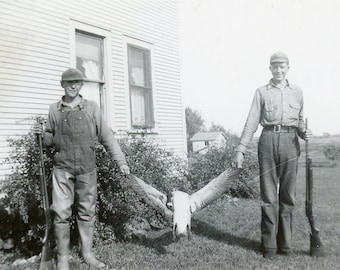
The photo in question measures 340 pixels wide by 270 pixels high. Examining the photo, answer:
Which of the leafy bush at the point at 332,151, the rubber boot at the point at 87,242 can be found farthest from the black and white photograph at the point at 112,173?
the leafy bush at the point at 332,151

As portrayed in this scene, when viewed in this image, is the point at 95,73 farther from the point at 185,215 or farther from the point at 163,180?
the point at 185,215

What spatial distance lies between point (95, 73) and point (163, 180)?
3404 mm

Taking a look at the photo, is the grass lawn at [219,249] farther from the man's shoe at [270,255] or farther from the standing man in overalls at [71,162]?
the standing man in overalls at [71,162]

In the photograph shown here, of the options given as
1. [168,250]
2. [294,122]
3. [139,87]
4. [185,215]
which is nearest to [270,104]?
[294,122]

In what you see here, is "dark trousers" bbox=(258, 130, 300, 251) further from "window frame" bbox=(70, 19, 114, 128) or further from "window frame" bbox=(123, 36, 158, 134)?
"window frame" bbox=(70, 19, 114, 128)

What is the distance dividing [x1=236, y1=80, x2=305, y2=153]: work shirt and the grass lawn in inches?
56.5

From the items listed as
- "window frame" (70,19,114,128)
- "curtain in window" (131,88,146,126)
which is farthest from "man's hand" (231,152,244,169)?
"curtain in window" (131,88,146,126)

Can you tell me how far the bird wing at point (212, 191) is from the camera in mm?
5625

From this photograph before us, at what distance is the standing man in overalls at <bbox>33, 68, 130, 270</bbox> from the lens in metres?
4.62

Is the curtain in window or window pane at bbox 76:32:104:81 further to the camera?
the curtain in window

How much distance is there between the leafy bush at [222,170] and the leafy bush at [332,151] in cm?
2021

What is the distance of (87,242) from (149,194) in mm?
1130

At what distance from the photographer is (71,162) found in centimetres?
466

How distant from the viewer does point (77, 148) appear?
469 centimetres
